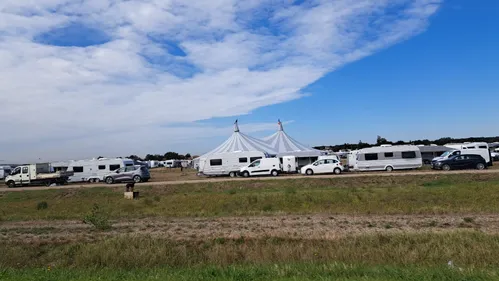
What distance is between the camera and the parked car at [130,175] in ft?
142

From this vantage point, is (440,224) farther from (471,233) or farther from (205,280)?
(205,280)

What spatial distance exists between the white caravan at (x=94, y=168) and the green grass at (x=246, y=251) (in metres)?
35.5

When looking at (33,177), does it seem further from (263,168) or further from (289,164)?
(289,164)

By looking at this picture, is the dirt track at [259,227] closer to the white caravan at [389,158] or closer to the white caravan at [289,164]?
the white caravan at [389,158]

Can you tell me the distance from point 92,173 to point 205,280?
45.1 meters

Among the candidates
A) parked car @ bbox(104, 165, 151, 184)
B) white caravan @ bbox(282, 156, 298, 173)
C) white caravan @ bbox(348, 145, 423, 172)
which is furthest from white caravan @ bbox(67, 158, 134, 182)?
white caravan @ bbox(348, 145, 423, 172)

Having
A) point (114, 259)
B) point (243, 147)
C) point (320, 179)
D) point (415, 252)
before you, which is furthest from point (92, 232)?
point (243, 147)

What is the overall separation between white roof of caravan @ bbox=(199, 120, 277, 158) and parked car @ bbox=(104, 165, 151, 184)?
1401 centimetres

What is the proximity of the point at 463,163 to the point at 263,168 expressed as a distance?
19623mm

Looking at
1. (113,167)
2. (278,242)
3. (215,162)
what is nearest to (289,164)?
(215,162)

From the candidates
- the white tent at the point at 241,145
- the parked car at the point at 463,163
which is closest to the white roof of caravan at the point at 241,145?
the white tent at the point at 241,145

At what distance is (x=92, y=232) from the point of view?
15.1m

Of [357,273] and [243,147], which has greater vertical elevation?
[243,147]

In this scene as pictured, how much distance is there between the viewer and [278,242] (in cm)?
1270
